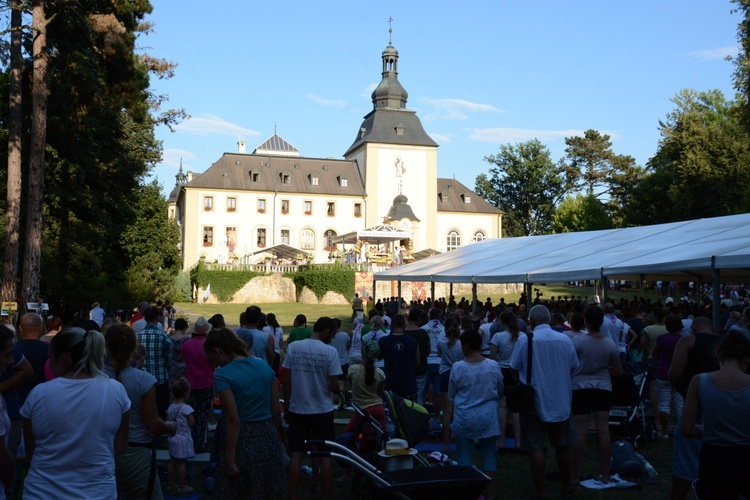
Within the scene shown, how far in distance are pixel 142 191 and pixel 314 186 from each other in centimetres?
2250

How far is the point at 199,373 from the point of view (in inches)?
318

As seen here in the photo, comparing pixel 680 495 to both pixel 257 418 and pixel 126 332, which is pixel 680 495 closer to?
pixel 257 418

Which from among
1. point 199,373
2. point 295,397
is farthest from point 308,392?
point 199,373

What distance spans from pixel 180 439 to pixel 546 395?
330 cm

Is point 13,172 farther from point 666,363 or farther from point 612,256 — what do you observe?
point 666,363

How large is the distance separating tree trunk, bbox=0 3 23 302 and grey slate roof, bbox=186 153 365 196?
41.4 meters

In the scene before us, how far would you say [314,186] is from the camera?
198 ft

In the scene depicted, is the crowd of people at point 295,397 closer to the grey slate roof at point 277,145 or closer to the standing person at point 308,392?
the standing person at point 308,392

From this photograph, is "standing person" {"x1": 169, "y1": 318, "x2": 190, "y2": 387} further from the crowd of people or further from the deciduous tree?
the deciduous tree

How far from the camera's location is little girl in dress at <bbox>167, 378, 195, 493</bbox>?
6992 mm

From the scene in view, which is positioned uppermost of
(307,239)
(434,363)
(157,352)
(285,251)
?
(307,239)

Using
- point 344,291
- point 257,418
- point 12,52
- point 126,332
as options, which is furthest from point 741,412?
point 344,291

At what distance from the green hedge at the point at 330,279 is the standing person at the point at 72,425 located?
3960 centimetres

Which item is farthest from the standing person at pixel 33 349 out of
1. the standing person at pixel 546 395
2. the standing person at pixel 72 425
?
the standing person at pixel 546 395
